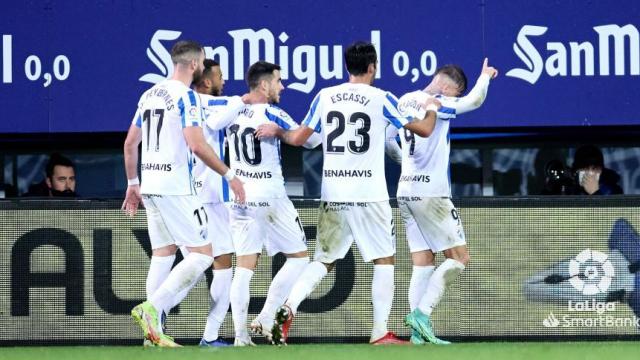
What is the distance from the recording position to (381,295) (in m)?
10.7

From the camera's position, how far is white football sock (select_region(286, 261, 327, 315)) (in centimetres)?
1038

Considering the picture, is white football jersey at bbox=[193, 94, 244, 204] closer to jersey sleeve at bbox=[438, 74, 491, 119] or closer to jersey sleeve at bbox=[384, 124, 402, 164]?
jersey sleeve at bbox=[384, 124, 402, 164]

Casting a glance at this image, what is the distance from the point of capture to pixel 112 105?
14.6m

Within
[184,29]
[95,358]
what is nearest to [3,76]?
[184,29]

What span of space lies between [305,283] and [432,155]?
4.47ft

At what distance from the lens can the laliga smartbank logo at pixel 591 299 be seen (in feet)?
39.2

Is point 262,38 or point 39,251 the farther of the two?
point 262,38

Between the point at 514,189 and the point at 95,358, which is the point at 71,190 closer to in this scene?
the point at 514,189

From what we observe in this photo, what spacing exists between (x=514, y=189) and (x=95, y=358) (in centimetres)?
707

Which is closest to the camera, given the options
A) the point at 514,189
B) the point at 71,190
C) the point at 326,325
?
the point at 326,325

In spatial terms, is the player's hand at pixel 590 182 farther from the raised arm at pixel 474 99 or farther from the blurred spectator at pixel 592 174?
the raised arm at pixel 474 99

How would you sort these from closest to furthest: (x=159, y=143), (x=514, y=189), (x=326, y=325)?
(x=159, y=143) < (x=326, y=325) < (x=514, y=189)

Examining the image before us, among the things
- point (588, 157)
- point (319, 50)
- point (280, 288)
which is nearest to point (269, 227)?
point (280, 288)

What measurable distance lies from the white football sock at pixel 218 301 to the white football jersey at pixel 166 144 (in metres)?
1.31
